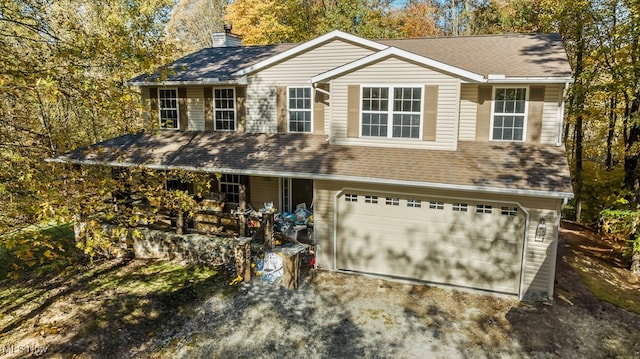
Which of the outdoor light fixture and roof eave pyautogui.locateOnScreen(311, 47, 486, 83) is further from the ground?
roof eave pyautogui.locateOnScreen(311, 47, 486, 83)

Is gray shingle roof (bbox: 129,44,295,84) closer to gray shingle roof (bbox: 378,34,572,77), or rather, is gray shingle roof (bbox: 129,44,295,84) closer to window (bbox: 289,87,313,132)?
window (bbox: 289,87,313,132)

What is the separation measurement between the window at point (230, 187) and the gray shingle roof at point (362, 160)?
169 centimetres

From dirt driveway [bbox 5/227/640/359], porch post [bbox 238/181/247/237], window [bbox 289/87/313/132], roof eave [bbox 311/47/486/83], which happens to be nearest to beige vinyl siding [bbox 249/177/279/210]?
porch post [bbox 238/181/247/237]

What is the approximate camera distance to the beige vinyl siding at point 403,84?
35.5ft

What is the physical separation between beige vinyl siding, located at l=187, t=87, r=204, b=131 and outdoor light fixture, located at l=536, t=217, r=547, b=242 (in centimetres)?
1181

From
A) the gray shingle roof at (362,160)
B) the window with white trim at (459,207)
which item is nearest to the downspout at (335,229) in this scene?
the gray shingle roof at (362,160)

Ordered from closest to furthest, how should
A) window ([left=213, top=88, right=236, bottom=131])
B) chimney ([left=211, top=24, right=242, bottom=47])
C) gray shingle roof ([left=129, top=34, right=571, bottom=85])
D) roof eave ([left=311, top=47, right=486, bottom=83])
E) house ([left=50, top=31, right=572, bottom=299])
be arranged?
1. house ([left=50, top=31, right=572, bottom=299])
2. roof eave ([left=311, top=47, right=486, bottom=83])
3. gray shingle roof ([left=129, top=34, right=571, bottom=85])
4. window ([left=213, top=88, right=236, bottom=131])
5. chimney ([left=211, top=24, right=242, bottom=47])

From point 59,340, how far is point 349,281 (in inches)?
269

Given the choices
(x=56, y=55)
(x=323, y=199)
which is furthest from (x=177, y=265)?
(x=56, y=55)

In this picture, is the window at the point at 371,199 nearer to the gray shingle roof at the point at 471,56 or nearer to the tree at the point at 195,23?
the gray shingle roof at the point at 471,56

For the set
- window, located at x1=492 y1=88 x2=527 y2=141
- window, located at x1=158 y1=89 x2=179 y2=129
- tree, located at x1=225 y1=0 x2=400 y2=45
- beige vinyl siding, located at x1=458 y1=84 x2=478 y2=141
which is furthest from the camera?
tree, located at x1=225 y1=0 x2=400 y2=45

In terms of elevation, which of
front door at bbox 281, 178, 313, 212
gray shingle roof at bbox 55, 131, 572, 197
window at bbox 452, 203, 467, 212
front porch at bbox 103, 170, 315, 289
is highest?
gray shingle roof at bbox 55, 131, 572, 197

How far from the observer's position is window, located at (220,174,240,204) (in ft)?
49.4

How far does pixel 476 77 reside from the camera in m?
10.5
